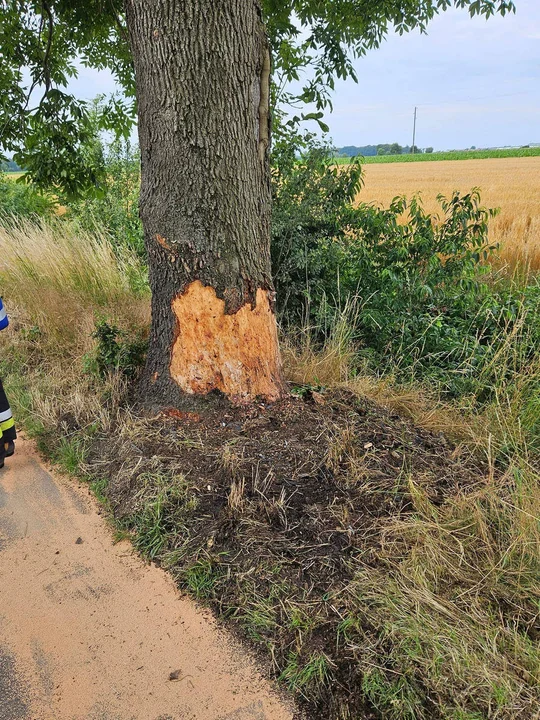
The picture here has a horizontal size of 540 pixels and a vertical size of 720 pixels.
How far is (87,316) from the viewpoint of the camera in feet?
16.9

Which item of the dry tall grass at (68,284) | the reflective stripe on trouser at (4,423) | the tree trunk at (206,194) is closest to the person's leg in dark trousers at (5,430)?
the reflective stripe on trouser at (4,423)

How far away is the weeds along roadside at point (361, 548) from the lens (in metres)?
1.92

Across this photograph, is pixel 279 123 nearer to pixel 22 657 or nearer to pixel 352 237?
pixel 352 237

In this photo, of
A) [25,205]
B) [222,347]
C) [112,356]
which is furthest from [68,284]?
[25,205]

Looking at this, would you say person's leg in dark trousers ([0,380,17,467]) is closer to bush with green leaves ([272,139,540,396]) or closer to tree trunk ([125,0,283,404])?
tree trunk ([125,0,283,404])

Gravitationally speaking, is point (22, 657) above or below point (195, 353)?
below

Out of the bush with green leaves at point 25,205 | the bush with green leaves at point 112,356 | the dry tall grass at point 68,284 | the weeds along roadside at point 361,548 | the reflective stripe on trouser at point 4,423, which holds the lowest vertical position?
the weeds along roadside at point 361,548

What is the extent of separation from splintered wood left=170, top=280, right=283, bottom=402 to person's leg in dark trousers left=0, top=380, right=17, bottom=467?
1247mm

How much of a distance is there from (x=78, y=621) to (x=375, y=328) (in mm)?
3592

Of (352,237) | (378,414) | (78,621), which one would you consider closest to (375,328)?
(352,237)

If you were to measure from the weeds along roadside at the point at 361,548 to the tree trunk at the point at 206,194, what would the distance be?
1.69ft

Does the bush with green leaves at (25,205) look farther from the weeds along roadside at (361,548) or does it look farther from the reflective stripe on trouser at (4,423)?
the reflective stripe on trouser at (4,423)

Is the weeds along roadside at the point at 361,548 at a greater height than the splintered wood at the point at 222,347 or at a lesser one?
lesser

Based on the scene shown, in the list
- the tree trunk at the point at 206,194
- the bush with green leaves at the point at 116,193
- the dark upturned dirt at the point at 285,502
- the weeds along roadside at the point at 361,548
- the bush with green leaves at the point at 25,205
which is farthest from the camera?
the bush with green leaves at the point at 25,205
